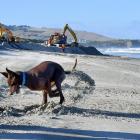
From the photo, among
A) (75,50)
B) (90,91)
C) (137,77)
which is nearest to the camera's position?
(90,91)

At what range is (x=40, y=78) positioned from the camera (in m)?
15.4

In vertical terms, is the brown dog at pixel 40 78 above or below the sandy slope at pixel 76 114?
above

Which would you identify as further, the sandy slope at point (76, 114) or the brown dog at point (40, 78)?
the brown dog at point (40, 78)

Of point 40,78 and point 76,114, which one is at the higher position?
point 40,78

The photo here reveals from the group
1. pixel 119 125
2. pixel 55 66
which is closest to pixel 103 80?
pixel 55 66

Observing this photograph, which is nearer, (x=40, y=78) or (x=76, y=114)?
(x=76, y=114)

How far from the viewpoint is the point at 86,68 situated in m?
30.9

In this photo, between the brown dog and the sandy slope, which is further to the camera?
the brown dog

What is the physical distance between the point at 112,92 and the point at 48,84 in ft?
16.8

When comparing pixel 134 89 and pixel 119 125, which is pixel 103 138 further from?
pixel 134 89

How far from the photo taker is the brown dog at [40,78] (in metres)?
14.8

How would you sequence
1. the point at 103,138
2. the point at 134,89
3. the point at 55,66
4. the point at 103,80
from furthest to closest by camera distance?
the point at 103,80
the point at 134,89
the point at 55,66
the point at 103,138

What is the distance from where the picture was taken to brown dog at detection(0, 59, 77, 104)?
582 inches

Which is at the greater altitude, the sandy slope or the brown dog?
the brown dog
